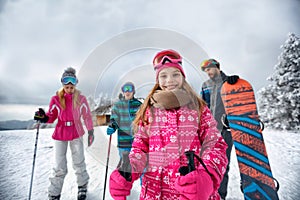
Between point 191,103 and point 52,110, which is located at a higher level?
point 52,110

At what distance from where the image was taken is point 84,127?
3555mm

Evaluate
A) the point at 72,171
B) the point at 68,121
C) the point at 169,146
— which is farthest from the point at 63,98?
the point at 169,146

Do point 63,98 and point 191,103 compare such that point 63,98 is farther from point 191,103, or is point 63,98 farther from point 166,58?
point 191,103

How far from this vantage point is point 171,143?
3.98 ft

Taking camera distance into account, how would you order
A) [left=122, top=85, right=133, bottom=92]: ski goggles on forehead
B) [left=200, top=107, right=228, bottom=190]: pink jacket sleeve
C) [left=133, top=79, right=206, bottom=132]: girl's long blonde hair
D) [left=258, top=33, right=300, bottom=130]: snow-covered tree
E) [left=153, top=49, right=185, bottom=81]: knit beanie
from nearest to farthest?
[left=200, top=107, right=228, bottom=190]: pink jacket sleeve → [left=133, top=79, right=206, bottom=132]: girl's long blonde hair → [left=153, top=49, right=185, bottom=81]: knit beanie → [left=122, top=85, right=133, bottom=92]: ski goggles on forehead → [left=258, top=33, right=300, bottom=130]: snow-covered tree

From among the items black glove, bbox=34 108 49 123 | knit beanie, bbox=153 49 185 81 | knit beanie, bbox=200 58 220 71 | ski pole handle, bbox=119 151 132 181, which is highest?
knit beanie, bbox=200 58 220 71

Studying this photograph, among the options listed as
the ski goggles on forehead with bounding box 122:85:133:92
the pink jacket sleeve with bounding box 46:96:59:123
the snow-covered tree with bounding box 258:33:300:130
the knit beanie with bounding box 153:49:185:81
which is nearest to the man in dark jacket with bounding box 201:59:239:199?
the ski goggles on forehead with bounding box 122:85:133:92

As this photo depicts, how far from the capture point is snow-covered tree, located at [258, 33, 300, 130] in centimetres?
1080

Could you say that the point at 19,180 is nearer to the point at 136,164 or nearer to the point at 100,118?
the point at 100,118

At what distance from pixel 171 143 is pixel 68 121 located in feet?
8.50

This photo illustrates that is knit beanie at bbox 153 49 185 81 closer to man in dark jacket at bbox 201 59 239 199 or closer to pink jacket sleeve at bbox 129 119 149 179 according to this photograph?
pink jacket sleeve at bbox 129 119 149 179

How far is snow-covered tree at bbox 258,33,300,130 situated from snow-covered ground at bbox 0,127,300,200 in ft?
13.5

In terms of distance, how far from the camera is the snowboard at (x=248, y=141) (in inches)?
102

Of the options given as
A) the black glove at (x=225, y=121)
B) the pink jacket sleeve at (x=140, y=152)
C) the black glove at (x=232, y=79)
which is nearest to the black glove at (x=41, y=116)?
the pink jacket sleeve at (x=140, y=152)
